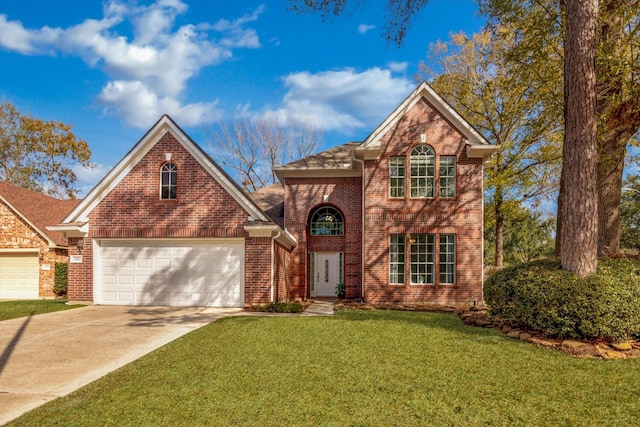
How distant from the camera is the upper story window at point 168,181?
45.7ft

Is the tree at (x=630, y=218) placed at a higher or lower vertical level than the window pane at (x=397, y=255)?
higher

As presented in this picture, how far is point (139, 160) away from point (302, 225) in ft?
21.6

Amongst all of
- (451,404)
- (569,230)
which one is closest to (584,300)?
(569,230)

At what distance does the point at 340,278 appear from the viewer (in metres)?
17.5

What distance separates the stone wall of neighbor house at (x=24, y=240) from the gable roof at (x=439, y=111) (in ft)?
48.4

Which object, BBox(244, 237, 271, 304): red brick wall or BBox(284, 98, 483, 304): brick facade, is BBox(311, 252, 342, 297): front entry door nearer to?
BBox(284, 98, 483, 304): brick facade

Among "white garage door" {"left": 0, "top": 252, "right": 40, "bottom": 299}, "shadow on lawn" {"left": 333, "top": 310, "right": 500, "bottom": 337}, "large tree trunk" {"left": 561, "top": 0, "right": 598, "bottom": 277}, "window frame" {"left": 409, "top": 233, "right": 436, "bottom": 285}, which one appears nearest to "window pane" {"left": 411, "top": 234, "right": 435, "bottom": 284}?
"window frame" {"left": 409, "top": 233, "right": 436, "bottom": 285}

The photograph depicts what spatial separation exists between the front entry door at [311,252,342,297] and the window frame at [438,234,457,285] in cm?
426

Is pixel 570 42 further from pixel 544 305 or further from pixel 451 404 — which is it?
pixel 451 404

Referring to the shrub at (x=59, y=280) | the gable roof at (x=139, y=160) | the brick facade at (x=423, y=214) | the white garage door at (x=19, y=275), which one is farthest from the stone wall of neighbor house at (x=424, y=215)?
the white garage door at (x=19, y=275)

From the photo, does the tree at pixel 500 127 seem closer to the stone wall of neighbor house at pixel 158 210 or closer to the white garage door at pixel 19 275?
the stone wall of neighbor house at pixel 158 210

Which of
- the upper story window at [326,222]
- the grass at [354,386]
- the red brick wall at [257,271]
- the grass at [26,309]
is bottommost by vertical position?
the grass at [26,309]

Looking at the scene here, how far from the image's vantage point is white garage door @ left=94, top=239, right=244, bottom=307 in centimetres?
1357

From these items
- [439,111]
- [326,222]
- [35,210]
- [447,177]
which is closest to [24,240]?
[35,210]
